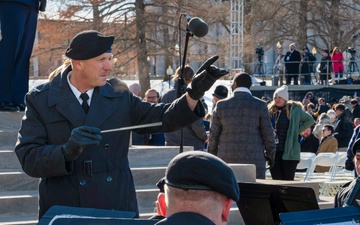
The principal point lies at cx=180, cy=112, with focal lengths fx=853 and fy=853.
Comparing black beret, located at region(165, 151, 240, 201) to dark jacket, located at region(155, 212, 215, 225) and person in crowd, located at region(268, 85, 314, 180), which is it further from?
person in crowd, located at region(268, 85, 314, 180)

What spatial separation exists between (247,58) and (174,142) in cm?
3387

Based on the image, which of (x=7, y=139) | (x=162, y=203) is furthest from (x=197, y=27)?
(x=7, y=139)

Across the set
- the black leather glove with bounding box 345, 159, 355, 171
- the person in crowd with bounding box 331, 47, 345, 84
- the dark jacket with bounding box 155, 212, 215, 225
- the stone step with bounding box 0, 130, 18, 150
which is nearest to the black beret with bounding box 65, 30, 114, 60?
the dark jacket with bounding box 155, 212, 215, 225

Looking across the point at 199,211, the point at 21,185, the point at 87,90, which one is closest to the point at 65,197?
the point at 87,90

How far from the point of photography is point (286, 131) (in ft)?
32.2

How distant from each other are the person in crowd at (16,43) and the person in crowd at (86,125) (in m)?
3.63

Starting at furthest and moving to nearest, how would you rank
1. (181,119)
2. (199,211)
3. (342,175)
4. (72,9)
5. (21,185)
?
(72,9), (342,175), (21,185), (181,119), (199,211)

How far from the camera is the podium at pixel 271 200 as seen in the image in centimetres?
432

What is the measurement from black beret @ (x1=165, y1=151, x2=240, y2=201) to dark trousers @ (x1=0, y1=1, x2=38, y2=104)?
5431mm

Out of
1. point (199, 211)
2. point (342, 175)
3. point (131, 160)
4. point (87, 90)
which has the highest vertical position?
point (87, 90)

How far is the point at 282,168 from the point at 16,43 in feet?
11.6

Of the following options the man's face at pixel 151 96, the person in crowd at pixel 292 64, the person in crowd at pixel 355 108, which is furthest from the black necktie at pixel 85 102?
the person in crowd at pixel 292 64

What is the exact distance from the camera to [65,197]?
14.1ft

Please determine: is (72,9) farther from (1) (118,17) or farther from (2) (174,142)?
(2) (174,142)
